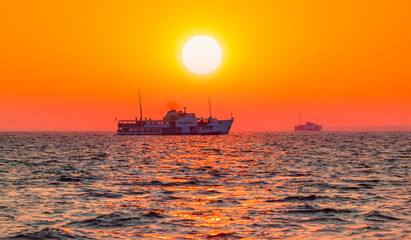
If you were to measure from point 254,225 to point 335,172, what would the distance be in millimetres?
23678

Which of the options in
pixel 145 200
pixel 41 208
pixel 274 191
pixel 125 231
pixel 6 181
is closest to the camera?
pixel 125 231

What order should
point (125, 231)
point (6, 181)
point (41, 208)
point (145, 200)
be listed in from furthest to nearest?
1. point (6, 181)
2. point (145, 200)
3. point (41, 208)
4. point (125, 231)

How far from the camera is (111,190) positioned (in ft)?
94.3

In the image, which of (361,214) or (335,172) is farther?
(335,172)

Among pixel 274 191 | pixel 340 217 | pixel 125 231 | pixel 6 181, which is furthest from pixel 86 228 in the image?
pixel 6 181

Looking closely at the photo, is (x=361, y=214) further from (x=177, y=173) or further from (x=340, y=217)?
(x=177, y=173)

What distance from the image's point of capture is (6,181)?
1303 inches

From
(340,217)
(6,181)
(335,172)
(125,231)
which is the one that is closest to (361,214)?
(340,217)

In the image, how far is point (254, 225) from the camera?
18500 mm

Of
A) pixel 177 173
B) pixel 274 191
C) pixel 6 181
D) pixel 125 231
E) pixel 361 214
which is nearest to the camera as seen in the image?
pixel 125 231

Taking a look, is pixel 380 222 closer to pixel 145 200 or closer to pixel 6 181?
pixel 145 200

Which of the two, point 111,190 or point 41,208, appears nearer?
point 41,208

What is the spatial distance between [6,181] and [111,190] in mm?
9256

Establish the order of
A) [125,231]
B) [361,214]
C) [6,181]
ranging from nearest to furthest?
[125,231], [361,214], [6,181]
